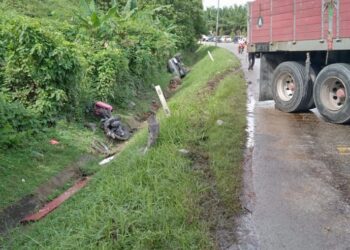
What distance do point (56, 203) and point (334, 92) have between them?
5743 mm

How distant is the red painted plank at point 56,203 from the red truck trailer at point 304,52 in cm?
500

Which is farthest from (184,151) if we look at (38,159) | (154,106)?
(154,106)

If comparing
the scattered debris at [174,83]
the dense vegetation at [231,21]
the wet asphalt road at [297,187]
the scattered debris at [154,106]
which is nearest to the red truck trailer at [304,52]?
the wet asphalt road at [297,187]

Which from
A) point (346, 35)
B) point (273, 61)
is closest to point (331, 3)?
point (346, 35)

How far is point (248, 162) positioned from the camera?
20.4 feet

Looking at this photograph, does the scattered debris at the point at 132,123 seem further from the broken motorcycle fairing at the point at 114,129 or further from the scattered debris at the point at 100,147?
the scattered debris at the point at 100,147

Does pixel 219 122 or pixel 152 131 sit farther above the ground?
pixel 152 131

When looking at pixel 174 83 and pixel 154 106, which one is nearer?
pixel 154 106

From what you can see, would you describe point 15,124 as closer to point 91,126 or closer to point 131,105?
point 91,126

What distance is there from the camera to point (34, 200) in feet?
19.7

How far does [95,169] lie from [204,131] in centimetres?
206

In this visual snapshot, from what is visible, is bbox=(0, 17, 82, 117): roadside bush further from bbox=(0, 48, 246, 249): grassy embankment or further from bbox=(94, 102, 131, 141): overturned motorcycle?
bbox=(0, 48, 246, 249): grassy embankment

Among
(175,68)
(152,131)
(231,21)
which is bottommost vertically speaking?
(152,131)

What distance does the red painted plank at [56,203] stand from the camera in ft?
18.0
